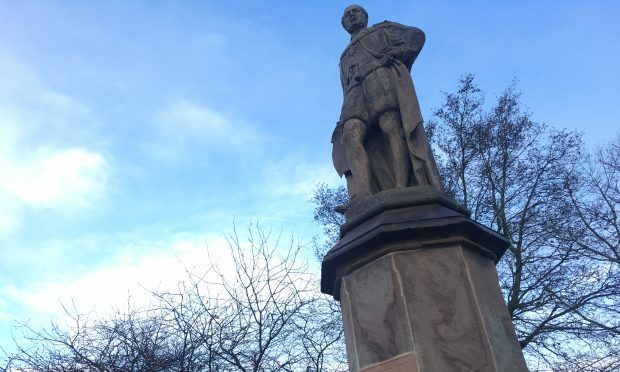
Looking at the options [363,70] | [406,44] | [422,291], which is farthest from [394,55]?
[422,291]

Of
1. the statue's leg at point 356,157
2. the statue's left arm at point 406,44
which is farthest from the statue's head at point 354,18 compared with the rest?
the statue's leg at point 356,157

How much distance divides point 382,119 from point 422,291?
1903 millimetres

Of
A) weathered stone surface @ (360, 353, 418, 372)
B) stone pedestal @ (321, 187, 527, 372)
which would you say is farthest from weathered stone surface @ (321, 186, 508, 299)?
weathered stone surface @ (360, 353, 418, 372)

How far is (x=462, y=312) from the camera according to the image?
3.70 meters

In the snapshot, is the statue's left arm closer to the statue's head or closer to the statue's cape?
the statue's cape

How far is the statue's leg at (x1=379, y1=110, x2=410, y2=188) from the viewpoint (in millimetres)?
4914

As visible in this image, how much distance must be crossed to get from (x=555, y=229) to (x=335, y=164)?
1001 cm

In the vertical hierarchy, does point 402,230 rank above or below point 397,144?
below

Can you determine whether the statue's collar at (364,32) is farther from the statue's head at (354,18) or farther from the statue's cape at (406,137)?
the statue's head at (354,18)

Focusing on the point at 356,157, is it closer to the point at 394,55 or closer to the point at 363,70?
the point at 363,70

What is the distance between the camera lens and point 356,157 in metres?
5.08

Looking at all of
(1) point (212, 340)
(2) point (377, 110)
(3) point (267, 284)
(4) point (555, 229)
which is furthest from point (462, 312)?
(4) point (555, 229)

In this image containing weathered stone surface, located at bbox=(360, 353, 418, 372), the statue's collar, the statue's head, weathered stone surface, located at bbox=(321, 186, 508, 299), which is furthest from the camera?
the statue's head

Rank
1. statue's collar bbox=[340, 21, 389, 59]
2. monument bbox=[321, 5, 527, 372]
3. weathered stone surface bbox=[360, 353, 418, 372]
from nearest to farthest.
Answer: weathered stone surface bbox=[360, 353, 418, 372]
monument bbox=[321, 5, 527, 372]
statue's collar bbox=[340, 21, 389, 59]
